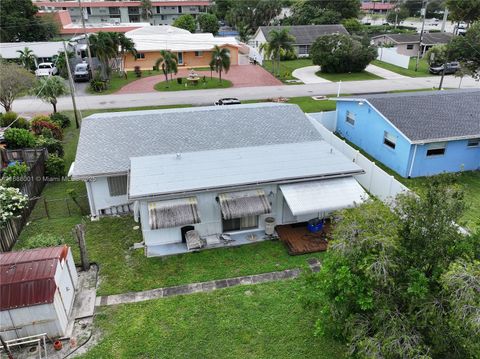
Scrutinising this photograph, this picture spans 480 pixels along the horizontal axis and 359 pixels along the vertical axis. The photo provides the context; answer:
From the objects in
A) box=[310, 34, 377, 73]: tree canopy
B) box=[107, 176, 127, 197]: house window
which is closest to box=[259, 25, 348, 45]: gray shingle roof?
box=[310, 34, 377, 73]: tree canopy

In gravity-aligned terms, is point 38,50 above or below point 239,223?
above

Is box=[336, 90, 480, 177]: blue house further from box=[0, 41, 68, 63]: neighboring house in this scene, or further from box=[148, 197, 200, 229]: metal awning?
box=[0, 41, 68, 63]: neighboring house

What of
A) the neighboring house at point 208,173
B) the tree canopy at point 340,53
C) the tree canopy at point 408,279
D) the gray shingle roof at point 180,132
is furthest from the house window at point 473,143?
the tree canopy at point 340,53

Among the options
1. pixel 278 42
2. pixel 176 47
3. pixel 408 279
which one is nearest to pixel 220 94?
pixel 278 42

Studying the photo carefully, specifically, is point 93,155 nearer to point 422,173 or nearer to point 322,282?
point 322,282

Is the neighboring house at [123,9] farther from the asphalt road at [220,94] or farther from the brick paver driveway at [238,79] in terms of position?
the asphalt road at [220,94]

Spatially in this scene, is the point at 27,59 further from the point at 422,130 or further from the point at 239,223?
the point at 422,130
